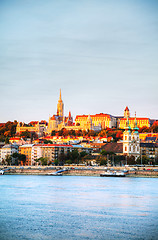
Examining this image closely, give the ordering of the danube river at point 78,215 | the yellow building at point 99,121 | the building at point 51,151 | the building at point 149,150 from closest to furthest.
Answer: the danube river at point 78,215
the building at point 149,150
the building at point 51,151
the yellow building at point 99,121

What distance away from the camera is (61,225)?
27.2 m

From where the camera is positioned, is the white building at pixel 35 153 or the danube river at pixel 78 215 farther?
the white building at pixel 35 153

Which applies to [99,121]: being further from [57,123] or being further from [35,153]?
[35,153]

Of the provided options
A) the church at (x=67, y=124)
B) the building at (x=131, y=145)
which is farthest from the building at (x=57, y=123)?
the building at (x=131, y=145)

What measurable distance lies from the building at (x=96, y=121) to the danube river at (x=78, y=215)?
129m

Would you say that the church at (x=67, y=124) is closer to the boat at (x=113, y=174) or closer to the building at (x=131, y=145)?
the building at (x=131, y=145)

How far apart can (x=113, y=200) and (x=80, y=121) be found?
145 m

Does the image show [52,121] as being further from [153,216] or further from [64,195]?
[153,216]

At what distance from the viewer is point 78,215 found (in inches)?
1188

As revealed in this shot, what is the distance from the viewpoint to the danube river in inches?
986

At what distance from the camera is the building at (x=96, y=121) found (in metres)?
173

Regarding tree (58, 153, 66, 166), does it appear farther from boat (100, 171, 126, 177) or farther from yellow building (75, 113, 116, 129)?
yellow building (75, 113, 116, 129)

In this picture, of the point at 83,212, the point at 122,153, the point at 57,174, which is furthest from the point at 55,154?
the point at 83,212

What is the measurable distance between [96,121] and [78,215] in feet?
490
